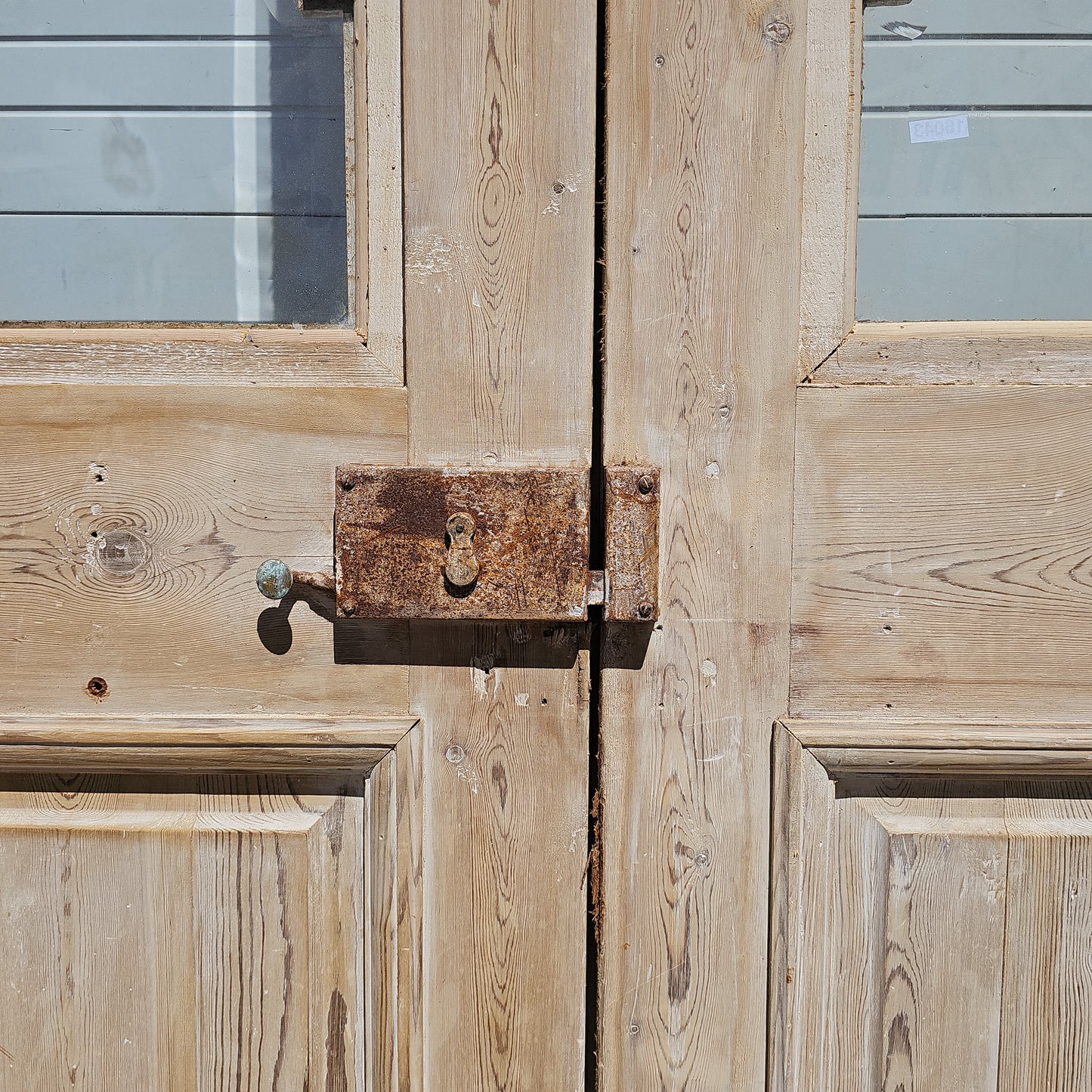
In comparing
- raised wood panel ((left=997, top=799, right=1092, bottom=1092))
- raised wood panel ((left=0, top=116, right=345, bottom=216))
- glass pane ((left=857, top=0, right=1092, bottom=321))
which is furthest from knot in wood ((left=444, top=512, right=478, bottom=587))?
raised wood panel ((left=997, top=799, right=1092, bottom=1092))

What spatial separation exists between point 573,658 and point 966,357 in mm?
374

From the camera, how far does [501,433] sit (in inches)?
26.4

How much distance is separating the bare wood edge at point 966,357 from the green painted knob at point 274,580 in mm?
420

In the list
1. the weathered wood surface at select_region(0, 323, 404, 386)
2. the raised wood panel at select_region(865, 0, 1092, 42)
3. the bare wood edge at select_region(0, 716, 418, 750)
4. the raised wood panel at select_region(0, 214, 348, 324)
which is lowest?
the bare wood edge at select_region(0, 716, 418, 750)

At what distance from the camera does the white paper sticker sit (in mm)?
659

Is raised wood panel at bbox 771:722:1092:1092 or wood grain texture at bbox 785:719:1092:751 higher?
wood grain texture at bbox 785:719:1092:751

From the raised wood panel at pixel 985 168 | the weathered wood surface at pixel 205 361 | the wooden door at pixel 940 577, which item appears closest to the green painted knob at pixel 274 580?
the weathered wood surface at pixel 205 361

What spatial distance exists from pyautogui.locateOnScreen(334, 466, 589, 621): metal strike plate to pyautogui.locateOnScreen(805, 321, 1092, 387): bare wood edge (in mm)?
227

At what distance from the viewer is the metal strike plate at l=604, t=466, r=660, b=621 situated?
2.10ft

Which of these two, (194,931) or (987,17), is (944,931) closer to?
(194,931)

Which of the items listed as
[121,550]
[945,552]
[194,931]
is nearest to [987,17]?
[945,552]

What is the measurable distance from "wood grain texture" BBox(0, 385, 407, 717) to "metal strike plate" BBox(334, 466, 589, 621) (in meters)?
0.04

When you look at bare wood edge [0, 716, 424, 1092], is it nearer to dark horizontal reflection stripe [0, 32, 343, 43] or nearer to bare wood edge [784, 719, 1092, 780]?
bare wood edge [784, 719, 1092, 780]

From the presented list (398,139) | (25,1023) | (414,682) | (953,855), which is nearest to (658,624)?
(414,682)
